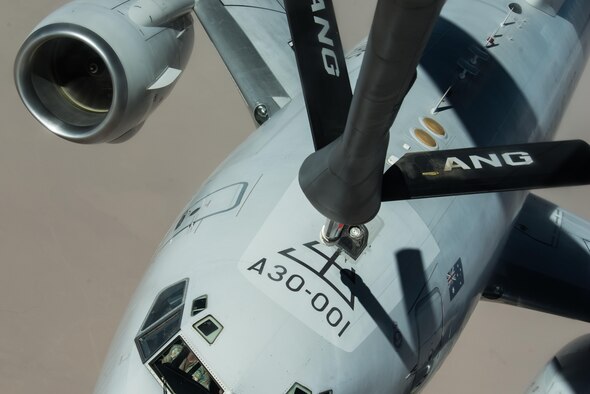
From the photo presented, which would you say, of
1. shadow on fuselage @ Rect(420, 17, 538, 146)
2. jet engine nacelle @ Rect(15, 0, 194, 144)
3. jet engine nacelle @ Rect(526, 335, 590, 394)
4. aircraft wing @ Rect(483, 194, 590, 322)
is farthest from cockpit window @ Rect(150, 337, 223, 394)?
aircraft wing @ Rect(483, 194, 590, 322)

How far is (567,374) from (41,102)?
6.37 m

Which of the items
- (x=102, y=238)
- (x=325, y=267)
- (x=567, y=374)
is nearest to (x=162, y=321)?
(x=325, y=267)

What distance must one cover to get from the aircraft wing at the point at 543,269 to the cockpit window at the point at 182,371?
4.56 meters

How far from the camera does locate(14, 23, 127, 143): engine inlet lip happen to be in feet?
27.9

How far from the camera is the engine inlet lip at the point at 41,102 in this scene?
8.52 metres

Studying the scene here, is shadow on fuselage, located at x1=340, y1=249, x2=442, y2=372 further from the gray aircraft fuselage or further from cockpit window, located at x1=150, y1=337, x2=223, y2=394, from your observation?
cockpit window, located at x1=150, y1=337, x2=223, y2=394

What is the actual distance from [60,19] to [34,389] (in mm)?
6551

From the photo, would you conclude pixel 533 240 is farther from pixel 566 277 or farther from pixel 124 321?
pixel 124 321

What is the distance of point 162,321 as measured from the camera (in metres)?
6.25

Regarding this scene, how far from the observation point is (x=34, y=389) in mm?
12828

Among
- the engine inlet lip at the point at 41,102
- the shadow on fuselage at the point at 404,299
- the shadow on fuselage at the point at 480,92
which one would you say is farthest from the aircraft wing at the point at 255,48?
the shadow on fuselage at the point at 404,299

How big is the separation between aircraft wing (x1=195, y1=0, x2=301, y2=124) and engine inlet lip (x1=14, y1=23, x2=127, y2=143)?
180cm

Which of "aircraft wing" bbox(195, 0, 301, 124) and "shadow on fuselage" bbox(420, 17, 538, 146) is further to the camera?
"aircraft wing" bbox(195, 0, 301, 124)

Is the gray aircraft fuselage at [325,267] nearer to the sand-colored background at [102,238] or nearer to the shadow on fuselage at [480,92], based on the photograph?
the shadow on fuselage at [480,92]
